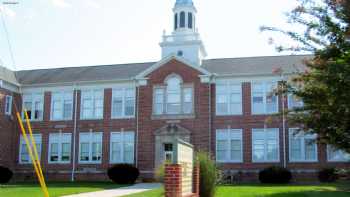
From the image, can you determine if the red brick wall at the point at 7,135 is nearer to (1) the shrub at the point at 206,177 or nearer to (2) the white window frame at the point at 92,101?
(2) the white window frame at the point at 92,101

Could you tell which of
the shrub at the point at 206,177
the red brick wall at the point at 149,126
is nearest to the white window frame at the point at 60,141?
the red brick wall at the point at 149,126

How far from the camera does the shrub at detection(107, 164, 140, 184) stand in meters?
31.5

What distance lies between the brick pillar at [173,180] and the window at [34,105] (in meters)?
28.6

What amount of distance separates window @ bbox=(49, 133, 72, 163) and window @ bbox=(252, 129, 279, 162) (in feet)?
45.7

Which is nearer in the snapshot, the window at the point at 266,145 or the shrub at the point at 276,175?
the shrub at the point at 276,175

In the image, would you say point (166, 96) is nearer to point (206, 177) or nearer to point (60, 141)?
point (60, 141)

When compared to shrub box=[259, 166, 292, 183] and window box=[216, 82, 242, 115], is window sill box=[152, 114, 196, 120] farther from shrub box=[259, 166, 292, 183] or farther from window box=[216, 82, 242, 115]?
shrub box=[259, 166, 292, 183]

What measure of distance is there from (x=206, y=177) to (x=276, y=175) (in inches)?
644

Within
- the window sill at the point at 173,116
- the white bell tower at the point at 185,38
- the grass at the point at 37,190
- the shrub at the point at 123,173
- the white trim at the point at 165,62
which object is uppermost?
the white bell tower at the point at 185,38

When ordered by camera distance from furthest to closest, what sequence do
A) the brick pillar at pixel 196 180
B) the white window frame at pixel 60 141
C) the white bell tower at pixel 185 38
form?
the white bell tower at pixel 185 38, the white window frame at pixel 60 141, the brick pillar at pixel 196 180

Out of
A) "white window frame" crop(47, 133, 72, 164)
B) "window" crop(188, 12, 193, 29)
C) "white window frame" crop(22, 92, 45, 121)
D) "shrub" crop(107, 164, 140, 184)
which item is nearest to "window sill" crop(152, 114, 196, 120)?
"shrub" crop(107, 164, 140, 184)

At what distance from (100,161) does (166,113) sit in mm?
6118

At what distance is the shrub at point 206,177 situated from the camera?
1427 centimetres

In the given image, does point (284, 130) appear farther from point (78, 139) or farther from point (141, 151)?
point (78, 139)
